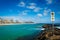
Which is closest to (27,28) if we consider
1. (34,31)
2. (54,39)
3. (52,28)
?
(34,31)

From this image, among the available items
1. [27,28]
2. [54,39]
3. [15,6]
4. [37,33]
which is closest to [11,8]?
[15,6]

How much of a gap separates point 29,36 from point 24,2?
173 centimetres

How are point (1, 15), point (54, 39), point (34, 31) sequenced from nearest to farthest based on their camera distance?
point (54, 39), point (1, 15), point (34, 31)

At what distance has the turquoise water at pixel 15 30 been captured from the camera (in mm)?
7117

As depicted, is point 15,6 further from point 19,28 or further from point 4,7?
point 19,28

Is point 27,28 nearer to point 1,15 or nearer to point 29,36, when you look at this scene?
point 29,36

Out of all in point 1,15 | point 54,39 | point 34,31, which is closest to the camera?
point 54,39

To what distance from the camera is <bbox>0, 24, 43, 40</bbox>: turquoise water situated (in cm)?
712

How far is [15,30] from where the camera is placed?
727cm

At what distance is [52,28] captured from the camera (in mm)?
7406

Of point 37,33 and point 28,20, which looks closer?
point 28,20

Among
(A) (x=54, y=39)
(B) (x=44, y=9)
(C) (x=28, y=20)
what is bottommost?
(A) (x=54, y=39)

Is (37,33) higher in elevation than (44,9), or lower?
lower

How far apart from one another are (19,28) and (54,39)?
5.85 feet
